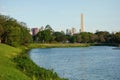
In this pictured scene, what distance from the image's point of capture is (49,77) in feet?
99.2

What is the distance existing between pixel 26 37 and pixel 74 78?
10109 cm

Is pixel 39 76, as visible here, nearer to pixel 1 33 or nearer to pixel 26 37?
pixel 1 33

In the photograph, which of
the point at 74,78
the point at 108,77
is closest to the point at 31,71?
the point at 74,78

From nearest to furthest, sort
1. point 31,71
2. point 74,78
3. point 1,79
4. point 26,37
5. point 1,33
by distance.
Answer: point 1,79 < point 31,71 < point 74,78 < point 1,33 < point 26,37

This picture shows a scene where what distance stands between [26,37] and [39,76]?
107m

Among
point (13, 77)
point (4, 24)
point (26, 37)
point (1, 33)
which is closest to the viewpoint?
point (13, 77)

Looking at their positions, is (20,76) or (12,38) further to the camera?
(12,38)

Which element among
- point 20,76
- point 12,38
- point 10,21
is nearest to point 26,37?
point 10,21

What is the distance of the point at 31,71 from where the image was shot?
3434cm

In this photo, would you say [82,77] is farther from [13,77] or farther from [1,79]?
[1,79]

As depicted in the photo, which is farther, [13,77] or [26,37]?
[26,37]

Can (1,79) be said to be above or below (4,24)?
below

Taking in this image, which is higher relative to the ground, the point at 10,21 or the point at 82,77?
the point at 10,21

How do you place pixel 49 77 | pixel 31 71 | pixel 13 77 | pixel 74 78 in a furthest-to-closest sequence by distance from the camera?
pixel 74 78 → pixel 31 71 → pixel 49 77 → pixel 13 77
